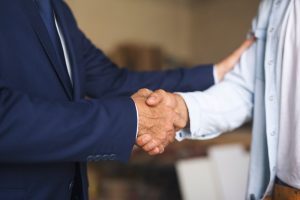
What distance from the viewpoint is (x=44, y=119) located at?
1.06 meters

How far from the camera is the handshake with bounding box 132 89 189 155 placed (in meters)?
1.25

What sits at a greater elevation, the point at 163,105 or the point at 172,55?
the point at 163,105

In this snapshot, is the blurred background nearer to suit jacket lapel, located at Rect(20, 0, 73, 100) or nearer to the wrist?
the wrist

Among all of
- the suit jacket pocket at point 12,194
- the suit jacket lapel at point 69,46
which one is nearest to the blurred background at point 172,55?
the suit jacket lapel at point 69,46

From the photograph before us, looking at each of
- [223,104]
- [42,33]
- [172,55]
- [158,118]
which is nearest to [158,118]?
[158,118]

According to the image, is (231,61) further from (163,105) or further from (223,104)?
(163,105)

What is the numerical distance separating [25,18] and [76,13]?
3516mm

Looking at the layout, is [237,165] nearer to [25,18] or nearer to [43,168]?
[43,168]

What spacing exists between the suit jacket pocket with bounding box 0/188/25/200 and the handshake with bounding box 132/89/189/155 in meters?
0.35

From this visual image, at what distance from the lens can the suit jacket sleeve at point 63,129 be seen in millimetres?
1035

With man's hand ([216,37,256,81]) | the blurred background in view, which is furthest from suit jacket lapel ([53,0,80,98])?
the blurred background

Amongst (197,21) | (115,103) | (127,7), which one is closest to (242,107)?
(115,103)

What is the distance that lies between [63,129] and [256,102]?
72 centimetres

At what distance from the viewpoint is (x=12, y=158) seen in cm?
106
